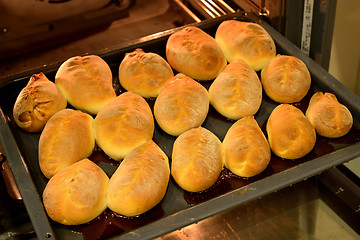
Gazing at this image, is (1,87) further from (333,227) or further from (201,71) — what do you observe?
(333,227)

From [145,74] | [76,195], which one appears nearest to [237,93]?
[145,74]

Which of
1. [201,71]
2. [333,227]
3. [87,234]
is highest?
[201,71]

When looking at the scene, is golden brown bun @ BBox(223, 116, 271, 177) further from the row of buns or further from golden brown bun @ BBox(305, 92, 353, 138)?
golden brown bun @ BBox(305, 92, 353, 138)

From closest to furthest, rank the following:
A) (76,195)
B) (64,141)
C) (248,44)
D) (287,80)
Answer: (76,195) → (64,141) → (287,80) → (248,44)

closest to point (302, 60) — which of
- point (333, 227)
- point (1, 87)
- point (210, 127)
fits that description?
point (210, 127)

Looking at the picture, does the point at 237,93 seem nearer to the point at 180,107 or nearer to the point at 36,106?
the point at 180,107

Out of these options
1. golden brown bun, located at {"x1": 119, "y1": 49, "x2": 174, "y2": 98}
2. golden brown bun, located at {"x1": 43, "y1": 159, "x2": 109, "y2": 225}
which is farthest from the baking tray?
golden brown bun, located at {"x1": 119, "y1": 49, "x2": 174, "y2": 98}

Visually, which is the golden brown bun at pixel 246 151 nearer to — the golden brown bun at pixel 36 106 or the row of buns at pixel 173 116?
the row of buns at pixel 173 116
